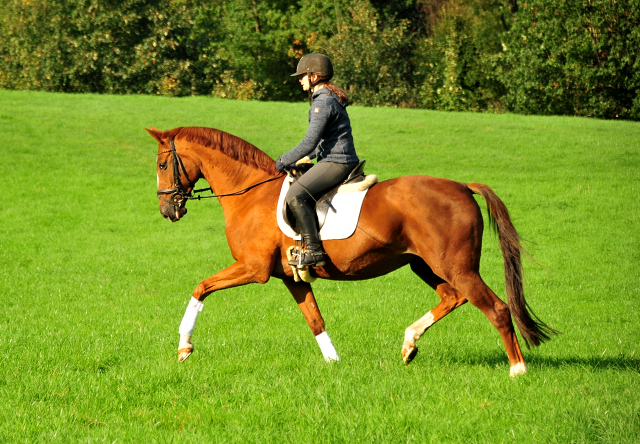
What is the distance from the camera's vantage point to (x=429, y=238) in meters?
6.79

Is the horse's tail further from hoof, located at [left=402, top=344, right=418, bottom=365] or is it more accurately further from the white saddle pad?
the white saddle pad

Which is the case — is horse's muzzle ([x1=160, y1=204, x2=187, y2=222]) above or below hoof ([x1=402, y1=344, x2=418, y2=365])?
above

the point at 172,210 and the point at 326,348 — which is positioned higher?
the point at 172,210

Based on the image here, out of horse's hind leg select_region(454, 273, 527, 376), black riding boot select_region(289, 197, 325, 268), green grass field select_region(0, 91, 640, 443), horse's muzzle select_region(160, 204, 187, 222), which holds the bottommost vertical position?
green grass field select_region(0, 91, 640, 443)

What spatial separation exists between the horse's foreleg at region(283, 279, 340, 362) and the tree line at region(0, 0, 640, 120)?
101ft

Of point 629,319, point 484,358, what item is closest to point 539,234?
point 629,319

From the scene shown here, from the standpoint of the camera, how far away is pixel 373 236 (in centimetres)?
692

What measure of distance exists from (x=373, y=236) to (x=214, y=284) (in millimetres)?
1837

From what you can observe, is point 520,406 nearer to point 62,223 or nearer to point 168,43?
point 62,223

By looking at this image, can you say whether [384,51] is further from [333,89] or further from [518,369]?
[518,369]

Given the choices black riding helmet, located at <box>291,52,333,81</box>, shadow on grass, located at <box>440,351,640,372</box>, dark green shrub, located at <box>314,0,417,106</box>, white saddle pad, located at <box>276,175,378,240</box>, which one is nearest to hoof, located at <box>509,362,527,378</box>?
shadow on grass, located at <box>440,351,640,372</box>

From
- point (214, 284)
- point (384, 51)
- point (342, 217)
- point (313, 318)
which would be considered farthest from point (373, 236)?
point (384, 51)

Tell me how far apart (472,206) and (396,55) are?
139ft

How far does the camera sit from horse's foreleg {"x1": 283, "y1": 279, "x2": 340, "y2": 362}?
24.5ft
